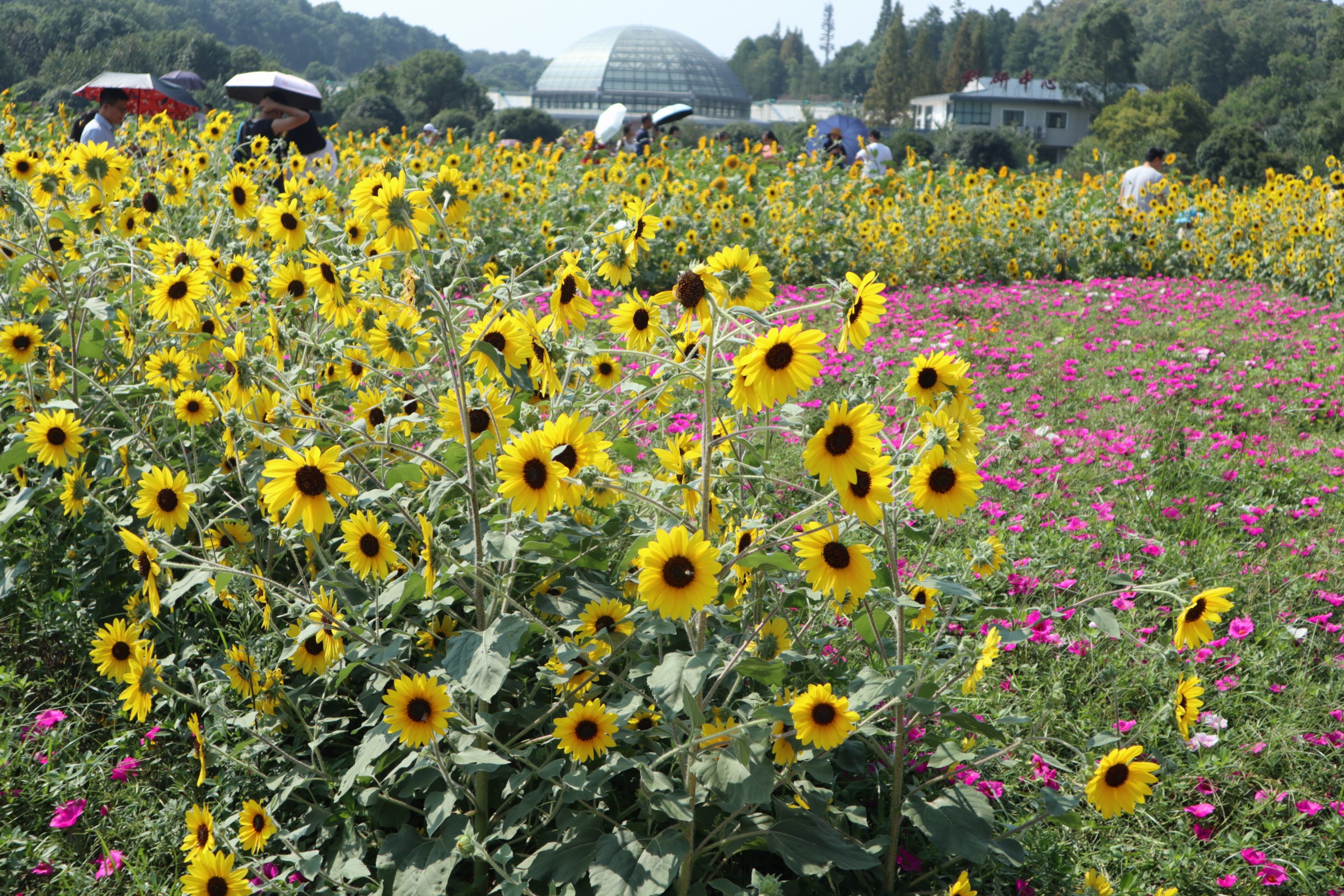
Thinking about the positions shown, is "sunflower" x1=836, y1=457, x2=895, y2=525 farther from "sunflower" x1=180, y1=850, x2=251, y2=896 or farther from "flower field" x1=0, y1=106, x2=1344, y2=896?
"sunflower" x1=180, y1=850, x2=251, y2=896

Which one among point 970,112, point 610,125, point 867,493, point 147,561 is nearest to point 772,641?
point 867,493

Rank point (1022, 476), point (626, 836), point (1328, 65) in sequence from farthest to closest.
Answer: point (1328, 65) → point (1022, 476) → point (626, 836)

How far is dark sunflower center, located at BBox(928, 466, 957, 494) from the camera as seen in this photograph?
4.87 feet

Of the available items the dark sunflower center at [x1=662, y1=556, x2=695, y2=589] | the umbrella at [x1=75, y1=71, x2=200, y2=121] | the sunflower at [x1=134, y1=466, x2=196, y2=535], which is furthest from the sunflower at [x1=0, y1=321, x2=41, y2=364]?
the umbrella at [x1=75, y1=71, x2=200, y2=121]

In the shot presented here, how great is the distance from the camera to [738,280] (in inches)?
64.3

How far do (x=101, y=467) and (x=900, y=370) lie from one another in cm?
347

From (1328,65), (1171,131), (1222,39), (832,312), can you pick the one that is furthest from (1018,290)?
(1222,39)

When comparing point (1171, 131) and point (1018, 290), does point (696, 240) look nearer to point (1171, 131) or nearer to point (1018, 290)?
point (1018, 290)

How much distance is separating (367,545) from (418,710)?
1.05ft

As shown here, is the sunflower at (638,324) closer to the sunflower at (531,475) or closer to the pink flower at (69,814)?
the sunflower at (531,475)

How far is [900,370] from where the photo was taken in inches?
188

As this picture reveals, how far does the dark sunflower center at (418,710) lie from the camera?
1594mm

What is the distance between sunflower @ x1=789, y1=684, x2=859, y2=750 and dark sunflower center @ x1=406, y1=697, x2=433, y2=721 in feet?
1.95

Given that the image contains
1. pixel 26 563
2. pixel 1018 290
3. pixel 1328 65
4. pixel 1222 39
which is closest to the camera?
pixel 26 563
